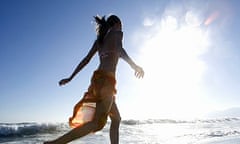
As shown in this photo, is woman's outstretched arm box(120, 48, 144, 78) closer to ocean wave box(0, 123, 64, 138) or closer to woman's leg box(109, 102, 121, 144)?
woman's leg box(109, 102, 121, 144)

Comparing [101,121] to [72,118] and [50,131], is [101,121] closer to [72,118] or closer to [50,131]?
[72,118]

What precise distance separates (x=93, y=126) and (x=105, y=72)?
0.70 metres

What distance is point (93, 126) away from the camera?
3658 mm

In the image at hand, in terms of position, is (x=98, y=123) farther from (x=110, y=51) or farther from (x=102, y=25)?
(x=102, y=25)

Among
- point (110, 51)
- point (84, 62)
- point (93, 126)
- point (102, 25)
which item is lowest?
point (93, 126)

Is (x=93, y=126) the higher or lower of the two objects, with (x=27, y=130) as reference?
lower

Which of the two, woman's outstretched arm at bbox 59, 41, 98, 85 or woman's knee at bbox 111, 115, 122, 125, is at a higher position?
woman's outstretched arm at bbox 59, 41, 98, 85

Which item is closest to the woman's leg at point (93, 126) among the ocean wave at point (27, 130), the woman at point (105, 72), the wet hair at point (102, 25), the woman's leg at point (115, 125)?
the woman at point (105, 72)

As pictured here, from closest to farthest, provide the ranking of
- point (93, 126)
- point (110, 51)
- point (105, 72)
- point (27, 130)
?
point (93, 126) → point (105, 72) → point (110, 51) → point (27, 130)

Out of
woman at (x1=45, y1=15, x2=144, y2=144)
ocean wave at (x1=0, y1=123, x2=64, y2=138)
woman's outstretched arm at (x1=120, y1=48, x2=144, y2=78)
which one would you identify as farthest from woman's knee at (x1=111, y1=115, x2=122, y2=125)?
ocean wave at (x1=0, y1=123, x2=64, y2=138)

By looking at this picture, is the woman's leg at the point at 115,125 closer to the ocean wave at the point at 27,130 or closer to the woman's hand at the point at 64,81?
the woman's hand at the point at 64,81

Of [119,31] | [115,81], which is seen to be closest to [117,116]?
[115,81]

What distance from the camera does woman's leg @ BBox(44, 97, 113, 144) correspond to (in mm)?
3529

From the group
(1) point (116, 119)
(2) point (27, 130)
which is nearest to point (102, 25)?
(1) point (116, 119)
